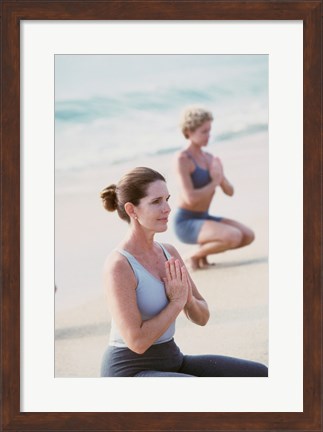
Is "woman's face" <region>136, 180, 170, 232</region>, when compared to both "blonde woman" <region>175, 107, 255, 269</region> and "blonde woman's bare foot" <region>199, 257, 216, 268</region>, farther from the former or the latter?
"blonde woman's bare foot" <region>199, 257, 216, 268</region>

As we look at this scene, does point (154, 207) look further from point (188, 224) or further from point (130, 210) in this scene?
point (188, 224)

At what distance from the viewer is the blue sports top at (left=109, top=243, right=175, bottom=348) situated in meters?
3.05

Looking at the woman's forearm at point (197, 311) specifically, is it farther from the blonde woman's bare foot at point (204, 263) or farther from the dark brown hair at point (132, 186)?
the dark brown hair at point (132, 186)

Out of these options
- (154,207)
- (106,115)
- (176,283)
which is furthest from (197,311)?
(106,115)

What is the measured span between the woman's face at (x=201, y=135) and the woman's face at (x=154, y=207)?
9.5 inches

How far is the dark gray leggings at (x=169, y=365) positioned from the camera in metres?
3.05

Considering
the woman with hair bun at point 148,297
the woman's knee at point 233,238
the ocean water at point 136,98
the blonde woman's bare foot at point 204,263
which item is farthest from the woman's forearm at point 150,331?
the ocean water at point 136,98

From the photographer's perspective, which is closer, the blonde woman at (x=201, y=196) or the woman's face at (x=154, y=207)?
the woman's face at (x=154, y=207)

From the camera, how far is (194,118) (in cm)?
325

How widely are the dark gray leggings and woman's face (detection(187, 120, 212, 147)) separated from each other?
0.75 meters
